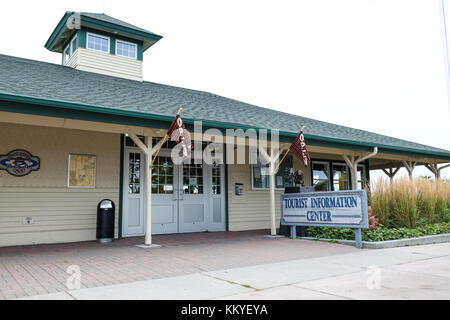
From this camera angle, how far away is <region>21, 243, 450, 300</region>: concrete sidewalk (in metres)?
3.67

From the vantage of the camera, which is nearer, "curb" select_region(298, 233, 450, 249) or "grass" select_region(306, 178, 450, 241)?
"curb" select_region(298, 233, 450, 249)

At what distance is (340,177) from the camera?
44.7ft

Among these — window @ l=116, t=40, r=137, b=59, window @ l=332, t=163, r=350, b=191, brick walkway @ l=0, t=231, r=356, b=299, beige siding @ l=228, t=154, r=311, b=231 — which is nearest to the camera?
brick walkway @ l=0, t=231, r=356, b=299

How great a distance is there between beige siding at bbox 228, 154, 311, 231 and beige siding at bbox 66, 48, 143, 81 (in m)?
4.96

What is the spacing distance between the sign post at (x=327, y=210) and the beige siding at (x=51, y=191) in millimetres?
4089

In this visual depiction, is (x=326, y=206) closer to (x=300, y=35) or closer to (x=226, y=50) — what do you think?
(x=300, y=35)

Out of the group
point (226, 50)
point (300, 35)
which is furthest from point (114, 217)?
point (226, 50)

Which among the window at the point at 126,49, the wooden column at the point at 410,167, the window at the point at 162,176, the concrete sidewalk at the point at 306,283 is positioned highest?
the window at the point at 126,49

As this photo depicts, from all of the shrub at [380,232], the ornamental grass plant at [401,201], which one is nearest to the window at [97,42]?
the shrub at [380,232]

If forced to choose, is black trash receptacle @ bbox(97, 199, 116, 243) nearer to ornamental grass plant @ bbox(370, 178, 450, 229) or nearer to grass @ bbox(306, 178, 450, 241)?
grass @ bbox(306, 178, 450, 241)

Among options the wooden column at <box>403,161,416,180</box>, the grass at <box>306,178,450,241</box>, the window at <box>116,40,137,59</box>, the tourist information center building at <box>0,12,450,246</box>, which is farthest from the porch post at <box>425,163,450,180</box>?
the window at <box>116,40,137,59</box>

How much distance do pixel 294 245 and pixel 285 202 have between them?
1.62 meters

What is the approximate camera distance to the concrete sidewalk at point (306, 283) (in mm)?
3670

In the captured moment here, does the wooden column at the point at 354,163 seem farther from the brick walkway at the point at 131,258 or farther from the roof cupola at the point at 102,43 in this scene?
the roof cupola at the point at 102,43
